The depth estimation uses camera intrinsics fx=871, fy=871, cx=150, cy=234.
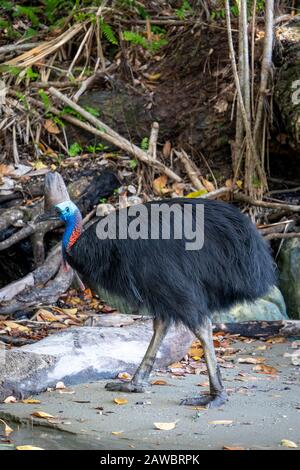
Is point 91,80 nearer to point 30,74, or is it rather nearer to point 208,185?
point 30,74

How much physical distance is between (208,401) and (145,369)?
0.51 m

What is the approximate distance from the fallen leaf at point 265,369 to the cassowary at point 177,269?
2.86 feet

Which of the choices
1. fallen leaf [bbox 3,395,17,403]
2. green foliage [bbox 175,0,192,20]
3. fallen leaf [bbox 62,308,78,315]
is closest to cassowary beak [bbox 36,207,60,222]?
fallen leaf [bbox 3,395,17,403]

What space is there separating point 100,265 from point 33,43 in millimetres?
5183

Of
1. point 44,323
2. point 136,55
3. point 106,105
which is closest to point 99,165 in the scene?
point 106,105

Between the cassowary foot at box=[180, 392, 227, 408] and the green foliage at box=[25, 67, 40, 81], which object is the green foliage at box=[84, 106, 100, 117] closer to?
the green foliage at box=[25, 67, 40, 81]

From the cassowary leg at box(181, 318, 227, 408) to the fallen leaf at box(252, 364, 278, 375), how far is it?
3.15ft

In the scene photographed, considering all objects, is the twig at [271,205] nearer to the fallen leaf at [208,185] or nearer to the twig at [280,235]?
the twig at [280,235]

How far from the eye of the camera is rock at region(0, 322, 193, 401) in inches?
198

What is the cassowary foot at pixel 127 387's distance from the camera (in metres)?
5.17

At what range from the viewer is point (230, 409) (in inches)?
190
